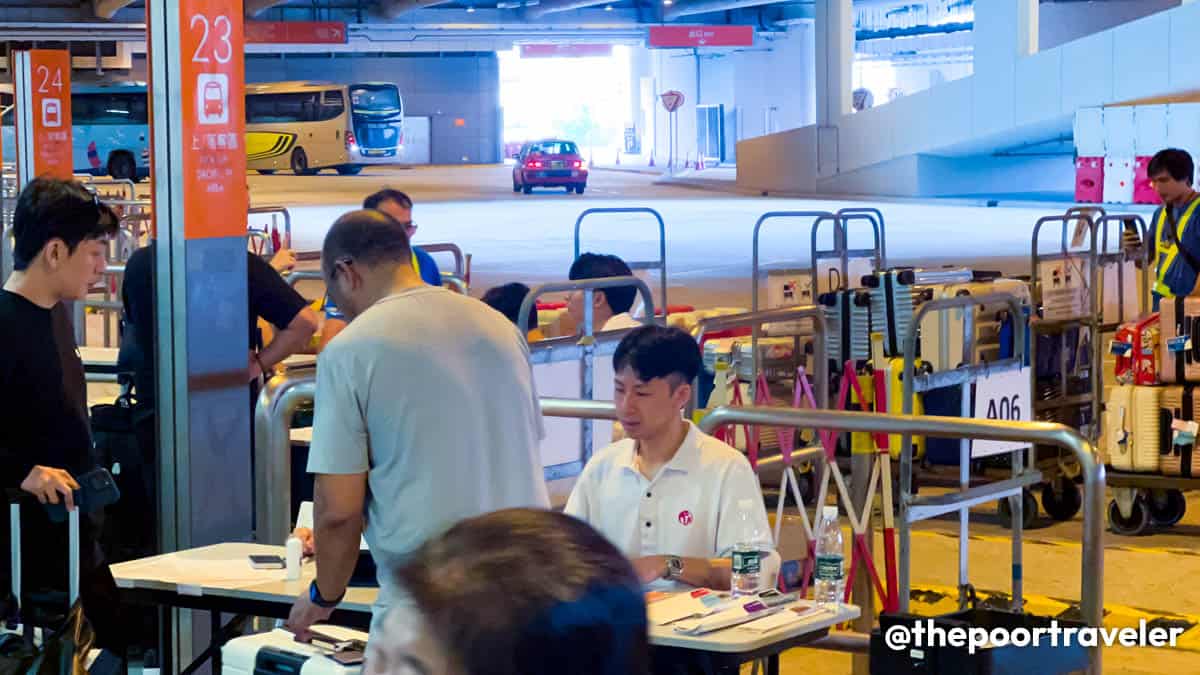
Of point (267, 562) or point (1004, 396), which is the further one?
point (1004, 396)

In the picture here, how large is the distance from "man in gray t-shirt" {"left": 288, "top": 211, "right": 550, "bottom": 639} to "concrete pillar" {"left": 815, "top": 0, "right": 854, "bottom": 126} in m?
36.5

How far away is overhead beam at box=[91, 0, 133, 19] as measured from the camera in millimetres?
42156

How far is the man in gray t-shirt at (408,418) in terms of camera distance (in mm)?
3875

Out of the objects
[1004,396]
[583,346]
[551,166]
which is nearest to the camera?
[583,346]

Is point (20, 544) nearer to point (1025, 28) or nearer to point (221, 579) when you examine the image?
point (221, 579)

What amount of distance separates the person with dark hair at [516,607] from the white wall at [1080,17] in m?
49.0

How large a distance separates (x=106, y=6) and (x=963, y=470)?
40.3 metres

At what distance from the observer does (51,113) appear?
18.0 m

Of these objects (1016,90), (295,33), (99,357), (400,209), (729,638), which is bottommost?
(729,638)

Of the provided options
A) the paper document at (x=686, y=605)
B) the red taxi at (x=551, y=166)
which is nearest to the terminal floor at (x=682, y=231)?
the red taxi at (x=551, y=166)

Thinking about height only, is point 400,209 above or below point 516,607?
above

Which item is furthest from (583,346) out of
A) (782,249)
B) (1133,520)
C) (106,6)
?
(106,6)

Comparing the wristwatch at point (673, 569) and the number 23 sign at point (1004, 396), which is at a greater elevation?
the number 23 sign at point (1004, 396)

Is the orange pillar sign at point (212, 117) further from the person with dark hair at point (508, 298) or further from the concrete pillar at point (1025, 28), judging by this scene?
the concrete pillar at point (1025, 28)
